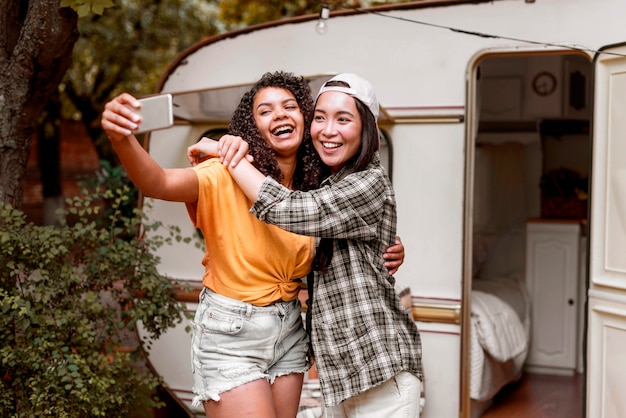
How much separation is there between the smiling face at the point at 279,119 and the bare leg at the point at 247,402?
75cm

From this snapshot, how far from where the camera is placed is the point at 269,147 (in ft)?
8.20

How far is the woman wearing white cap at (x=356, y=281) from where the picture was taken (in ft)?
7.83

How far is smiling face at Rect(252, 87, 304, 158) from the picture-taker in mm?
2496

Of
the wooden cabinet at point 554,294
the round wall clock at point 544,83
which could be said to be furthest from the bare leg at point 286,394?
the round wall clock at point 544,83

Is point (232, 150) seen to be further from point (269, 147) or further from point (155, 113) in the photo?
point (155, 113)

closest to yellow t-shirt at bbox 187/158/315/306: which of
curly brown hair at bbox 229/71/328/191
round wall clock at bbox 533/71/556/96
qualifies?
curly brown hair at bbox 229/71/328/191

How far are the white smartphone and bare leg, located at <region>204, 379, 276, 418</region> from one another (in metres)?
0.83

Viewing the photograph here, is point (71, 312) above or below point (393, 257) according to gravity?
below

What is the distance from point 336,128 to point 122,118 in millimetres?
715

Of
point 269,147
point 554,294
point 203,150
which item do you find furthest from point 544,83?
point 203,150

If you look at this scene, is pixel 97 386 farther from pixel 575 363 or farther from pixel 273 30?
pixel 575 363

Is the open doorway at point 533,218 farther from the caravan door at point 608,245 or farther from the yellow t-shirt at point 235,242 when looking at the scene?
the yellow t-shirt at point 235,242

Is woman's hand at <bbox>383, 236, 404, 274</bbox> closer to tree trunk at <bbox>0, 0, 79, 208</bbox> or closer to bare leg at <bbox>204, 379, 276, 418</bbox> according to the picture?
bare leg at <bbox>204, 379, 276, 418</bbox>

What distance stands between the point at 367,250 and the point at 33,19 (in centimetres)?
263
